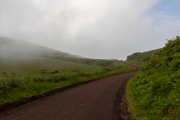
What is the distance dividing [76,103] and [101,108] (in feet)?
7.76

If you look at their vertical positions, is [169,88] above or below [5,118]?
above

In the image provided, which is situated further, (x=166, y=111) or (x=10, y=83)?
(x=10, y=83)

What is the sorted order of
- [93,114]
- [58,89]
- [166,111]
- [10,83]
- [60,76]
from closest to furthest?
[166,111], [93,114], [10,83], [58,89], [60,76]

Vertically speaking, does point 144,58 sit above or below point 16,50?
below

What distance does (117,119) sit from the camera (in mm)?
12328

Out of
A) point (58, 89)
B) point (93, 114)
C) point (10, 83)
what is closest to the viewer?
point (93, 114)

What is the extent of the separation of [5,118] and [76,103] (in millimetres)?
6142

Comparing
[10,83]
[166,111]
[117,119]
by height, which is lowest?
[117,119]

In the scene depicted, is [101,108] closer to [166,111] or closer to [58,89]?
[166,111]

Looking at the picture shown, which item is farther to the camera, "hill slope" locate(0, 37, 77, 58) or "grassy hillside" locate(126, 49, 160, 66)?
"hill slope" locate(0, 37, 77, 58)

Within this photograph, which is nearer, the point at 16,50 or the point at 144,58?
the point at 144,58

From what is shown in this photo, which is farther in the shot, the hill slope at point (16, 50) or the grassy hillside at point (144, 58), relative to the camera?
the hill slope at point (16, 50)

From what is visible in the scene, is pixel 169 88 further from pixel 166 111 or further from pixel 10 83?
pixel 10 83

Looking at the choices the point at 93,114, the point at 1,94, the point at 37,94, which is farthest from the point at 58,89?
the point at 93,114
